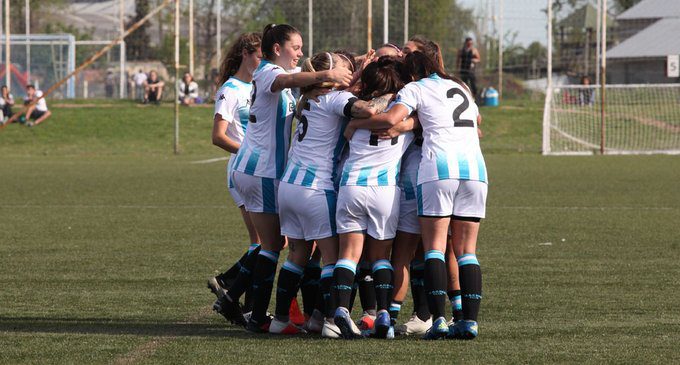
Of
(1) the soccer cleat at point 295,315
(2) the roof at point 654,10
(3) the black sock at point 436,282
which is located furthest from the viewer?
(2) the roof at point 654,10

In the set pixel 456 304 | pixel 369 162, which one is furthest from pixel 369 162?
pixel 456 304

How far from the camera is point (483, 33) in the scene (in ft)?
130

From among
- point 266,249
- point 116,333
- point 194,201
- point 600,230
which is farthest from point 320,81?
point 194,201

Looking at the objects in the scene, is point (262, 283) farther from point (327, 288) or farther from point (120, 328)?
point (120, 328)

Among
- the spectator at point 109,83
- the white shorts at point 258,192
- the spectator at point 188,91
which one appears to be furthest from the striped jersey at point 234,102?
the spectator at point 109,83

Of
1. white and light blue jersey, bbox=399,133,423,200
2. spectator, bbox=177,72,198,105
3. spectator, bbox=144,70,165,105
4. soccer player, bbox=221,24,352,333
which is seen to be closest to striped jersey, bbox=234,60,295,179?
soccer player, bbox=221,24,352,333

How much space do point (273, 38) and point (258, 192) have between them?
0.94m

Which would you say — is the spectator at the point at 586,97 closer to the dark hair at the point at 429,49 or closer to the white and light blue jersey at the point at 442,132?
the dark hair at the point at 429,49

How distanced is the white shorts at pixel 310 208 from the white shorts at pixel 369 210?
0.28 ft

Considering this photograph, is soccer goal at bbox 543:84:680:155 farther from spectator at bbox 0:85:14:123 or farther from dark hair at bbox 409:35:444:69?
dark hair at bbox 409:35:444:69

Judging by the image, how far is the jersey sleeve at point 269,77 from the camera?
686cm

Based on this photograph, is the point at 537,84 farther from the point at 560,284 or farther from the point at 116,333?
the point at 116,333

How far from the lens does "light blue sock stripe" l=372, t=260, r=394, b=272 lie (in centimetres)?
683

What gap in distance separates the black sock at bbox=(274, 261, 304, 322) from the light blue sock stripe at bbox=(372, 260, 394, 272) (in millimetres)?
466
